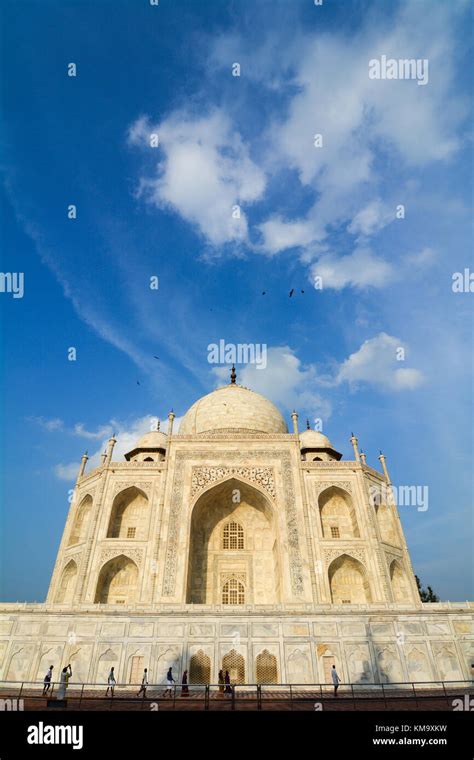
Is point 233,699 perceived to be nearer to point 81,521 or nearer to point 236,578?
point 236,578

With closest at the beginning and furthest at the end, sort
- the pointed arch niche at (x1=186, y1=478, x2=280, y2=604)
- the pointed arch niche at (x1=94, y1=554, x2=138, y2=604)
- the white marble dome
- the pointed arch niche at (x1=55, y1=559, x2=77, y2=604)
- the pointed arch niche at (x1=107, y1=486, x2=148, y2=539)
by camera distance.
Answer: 1. the pointed arch niche at (x1=94, y1=554, x2=138, y2=604)
2. the pointed arch niche at (x1=186, y1=478, x2=280, y2=604)
3. the pointed arch niche at (x1=55, y1=559, x2=77, y2=604)
4. the pointed arch niche at (x1=107, y1=486, x2=148, y2=539)
5. the white marble dome

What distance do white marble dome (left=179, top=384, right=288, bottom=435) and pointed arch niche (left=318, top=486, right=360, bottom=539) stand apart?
6.41m

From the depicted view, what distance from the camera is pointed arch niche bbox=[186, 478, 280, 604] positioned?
840 inches

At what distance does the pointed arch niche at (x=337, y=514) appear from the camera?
2242 centimetres

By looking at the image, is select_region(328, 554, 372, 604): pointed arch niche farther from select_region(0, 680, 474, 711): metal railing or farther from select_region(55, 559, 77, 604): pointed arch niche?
select_region(55, 559, 77, 604): pointed arch niche

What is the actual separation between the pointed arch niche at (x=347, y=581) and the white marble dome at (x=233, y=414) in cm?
953

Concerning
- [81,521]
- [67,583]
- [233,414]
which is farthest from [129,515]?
[233,414]

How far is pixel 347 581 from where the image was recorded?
21125mm

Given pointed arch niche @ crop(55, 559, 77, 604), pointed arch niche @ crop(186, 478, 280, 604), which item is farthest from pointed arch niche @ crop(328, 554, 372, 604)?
pointed arch niche @ crop(55, 559, 77, 604)

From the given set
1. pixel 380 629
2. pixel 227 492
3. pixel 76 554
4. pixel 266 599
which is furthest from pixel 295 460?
pixel 76 554

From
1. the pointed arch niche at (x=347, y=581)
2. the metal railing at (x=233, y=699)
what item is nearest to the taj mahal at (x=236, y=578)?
the pointed arch niche at (x=347, y=581)

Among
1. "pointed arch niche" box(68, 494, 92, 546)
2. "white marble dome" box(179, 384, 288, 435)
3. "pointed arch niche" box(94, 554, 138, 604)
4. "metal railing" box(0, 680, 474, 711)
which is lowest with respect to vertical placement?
"metal railing" box(0, 680, 474, 711)
